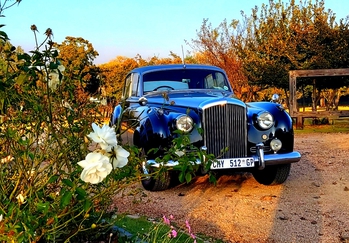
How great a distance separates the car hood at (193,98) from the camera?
216 inches

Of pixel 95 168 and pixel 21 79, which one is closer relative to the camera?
pixel 95 168

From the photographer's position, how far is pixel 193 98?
5.88 meters

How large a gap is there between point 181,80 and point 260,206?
2.67m

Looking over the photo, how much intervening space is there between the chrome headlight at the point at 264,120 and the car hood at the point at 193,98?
0.28 metres

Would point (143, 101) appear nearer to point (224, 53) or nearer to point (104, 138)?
point (104, 138)

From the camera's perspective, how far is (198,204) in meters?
5.21

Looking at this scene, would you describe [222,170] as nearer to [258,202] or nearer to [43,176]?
[258,202]

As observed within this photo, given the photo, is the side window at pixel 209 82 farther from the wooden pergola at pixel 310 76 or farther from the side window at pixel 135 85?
the wooden pergola at pixel 310 76

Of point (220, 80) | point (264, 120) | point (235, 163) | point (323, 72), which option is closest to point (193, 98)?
point (264, 120)

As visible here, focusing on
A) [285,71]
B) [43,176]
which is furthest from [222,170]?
[285,71]

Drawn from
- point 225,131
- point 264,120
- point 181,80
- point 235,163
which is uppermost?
point 181,80

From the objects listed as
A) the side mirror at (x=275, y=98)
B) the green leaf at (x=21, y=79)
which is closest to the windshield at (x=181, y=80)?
the side mirror at (x=275, y=98)

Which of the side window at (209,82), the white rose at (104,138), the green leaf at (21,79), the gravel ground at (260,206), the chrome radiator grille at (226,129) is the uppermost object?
the green leaf at (21,79)

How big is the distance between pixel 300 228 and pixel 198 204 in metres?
1.40
